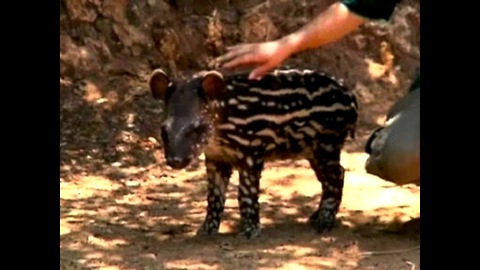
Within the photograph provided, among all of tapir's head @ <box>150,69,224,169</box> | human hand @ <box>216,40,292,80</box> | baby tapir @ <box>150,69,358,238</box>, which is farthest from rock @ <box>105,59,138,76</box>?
human hand @ <box>216,40,292,80</box>

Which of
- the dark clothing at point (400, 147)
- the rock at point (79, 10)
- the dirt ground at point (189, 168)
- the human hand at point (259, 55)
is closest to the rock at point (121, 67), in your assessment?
the dirt ground at point (189, 168)

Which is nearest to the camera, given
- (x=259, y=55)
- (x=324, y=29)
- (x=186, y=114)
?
(x=324, y=29)

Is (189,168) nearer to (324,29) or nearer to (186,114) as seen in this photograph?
(186,114)

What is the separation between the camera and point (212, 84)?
5.09 m

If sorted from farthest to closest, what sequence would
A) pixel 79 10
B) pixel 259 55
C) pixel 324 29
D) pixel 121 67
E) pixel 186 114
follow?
pixel 79 10 → pixel 121 67 → pixel 186 114 → pixel 259 55 → pixel 324 29

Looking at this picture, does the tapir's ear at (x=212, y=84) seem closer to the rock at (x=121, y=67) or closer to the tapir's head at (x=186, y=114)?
the tapir's head at (x=186, y=114)

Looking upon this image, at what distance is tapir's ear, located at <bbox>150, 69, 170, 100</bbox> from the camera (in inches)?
201

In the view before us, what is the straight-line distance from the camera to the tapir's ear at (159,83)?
5.10 m

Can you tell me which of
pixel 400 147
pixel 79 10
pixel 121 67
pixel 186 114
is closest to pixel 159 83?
pixel 186 114

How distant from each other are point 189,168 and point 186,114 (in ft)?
6.23

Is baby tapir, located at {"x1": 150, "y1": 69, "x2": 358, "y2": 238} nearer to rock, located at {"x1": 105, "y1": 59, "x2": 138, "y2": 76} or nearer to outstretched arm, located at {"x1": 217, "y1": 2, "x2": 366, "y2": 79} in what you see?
outstretched arm, located at {"x1": 217, "y1": 2, "x2": 366, "y2": 79}

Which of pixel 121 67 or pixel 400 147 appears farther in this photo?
pixel 121 67
